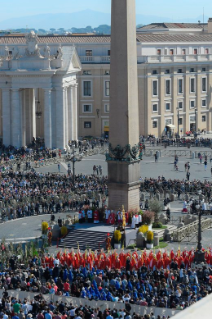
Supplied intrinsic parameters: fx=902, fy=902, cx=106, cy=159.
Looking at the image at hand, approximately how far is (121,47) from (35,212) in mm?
14610

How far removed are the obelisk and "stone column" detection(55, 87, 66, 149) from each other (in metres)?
37.5

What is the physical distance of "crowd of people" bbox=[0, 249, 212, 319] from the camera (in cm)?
3253

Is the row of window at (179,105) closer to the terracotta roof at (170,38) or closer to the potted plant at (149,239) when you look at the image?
the terracotta roof at (170,38)

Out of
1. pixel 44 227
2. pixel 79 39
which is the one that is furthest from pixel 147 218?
pixel 79 39

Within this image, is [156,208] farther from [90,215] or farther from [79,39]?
[79,39]

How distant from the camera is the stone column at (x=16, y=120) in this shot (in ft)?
275

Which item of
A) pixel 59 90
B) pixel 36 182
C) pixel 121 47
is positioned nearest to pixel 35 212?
pixel 36 182

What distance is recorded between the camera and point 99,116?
9694 centimetres

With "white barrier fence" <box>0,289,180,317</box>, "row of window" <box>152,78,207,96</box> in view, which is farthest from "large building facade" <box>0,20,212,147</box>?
"white barrier fence" <box>0,289,180,317</box>

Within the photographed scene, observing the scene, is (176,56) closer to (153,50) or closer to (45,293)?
(153,50)

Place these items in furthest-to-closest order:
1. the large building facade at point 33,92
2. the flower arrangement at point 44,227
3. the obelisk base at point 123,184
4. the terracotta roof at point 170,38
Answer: the terracotta roof at point 170,38 < the large building facade at point 33,92 < the obelisk base at point 123,184 < the flower arrangement at point 44,227

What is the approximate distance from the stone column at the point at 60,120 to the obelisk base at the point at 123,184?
3745 centimetres

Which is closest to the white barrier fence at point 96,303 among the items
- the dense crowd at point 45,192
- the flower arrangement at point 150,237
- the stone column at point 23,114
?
the flower arrangement at point 150,237

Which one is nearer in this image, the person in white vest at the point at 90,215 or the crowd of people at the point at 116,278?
the crowd of people at the point at 116,278
